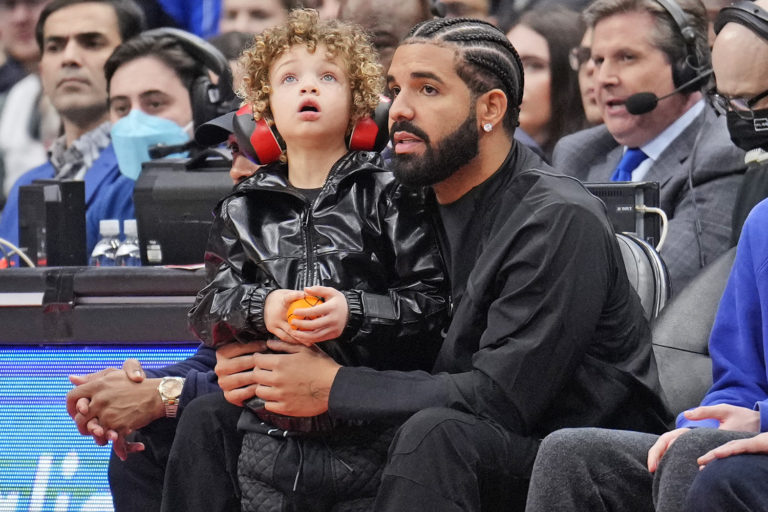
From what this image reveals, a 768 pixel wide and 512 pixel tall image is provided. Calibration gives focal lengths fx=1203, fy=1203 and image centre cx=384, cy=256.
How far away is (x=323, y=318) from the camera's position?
8.16 ft

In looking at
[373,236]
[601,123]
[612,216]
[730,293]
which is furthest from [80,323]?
[601,123]

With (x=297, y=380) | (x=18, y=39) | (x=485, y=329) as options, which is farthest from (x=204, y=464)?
(x=18, y=39)

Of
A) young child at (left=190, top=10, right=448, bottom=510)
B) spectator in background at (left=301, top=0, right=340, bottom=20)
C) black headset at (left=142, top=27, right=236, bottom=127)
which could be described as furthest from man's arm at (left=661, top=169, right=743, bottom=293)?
spectator in background at (left=301, top=0, right=340, bottom=20)

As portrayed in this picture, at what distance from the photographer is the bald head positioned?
329 centimetres

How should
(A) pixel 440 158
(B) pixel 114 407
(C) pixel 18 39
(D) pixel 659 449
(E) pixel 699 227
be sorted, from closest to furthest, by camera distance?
(D) pixel 659 449 → (A) pixel 440 158 → (B) pixel 114 407 → (E) pixel 699 227 → (C) pixel 18 39

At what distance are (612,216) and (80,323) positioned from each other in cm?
151

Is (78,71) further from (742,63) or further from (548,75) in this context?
(742,63)

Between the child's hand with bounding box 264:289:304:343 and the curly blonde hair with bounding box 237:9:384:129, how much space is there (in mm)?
548

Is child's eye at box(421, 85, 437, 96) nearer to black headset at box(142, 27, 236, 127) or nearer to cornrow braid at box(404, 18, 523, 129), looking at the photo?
cornrow braid at box(404, 18, 523, 129)

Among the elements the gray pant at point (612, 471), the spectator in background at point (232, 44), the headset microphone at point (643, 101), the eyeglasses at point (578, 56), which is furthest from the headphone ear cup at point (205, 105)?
the gray pant at point (612, 471)

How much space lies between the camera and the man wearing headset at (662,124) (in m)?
3.79

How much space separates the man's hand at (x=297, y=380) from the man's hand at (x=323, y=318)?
0.17 feet

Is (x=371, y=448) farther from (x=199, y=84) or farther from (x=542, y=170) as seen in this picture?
(x=199, y=84)

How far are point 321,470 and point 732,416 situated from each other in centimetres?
87
